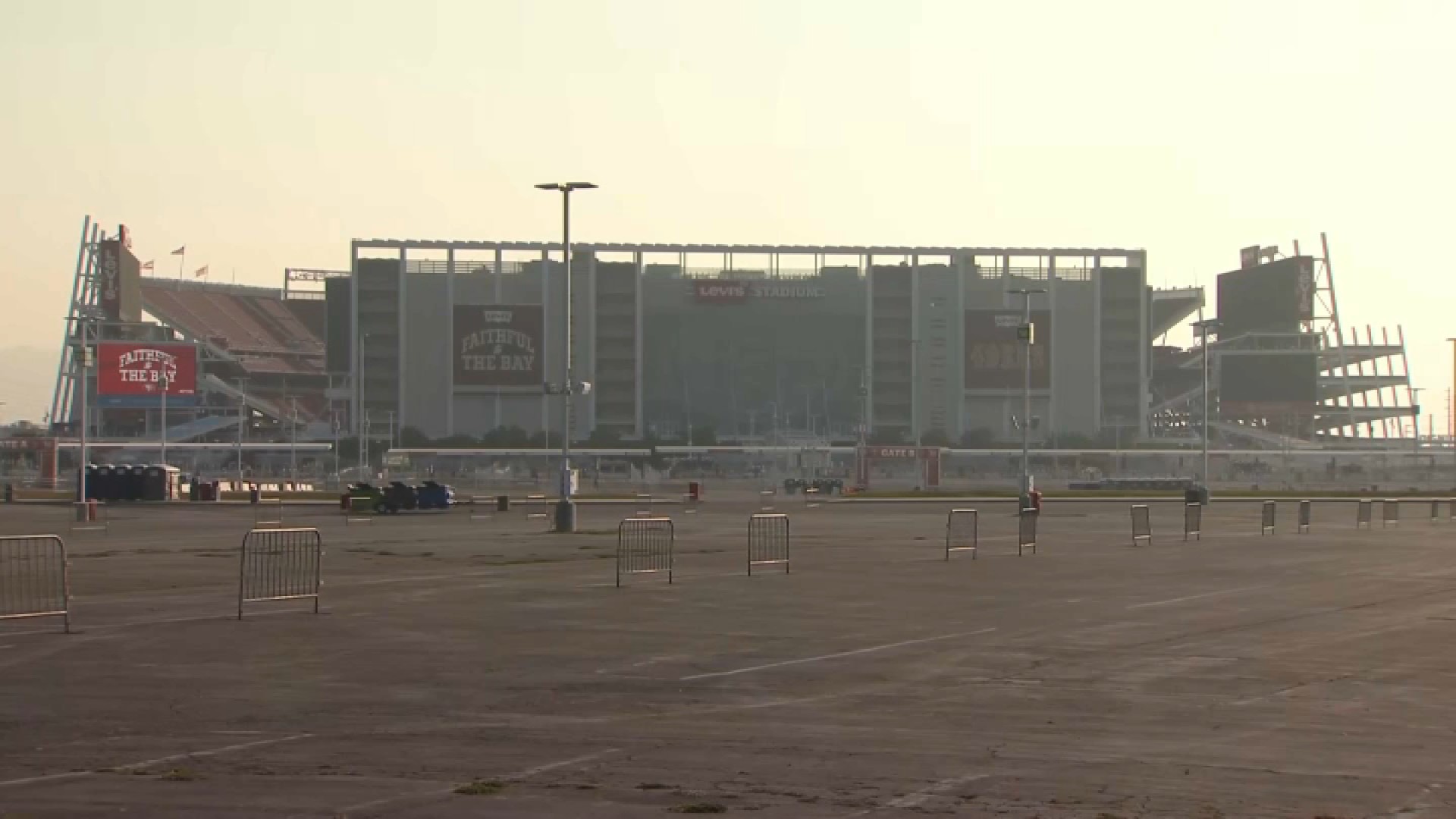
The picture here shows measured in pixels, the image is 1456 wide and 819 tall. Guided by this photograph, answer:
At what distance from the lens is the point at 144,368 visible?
167 m

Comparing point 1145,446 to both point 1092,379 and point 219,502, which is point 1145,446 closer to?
point 1092,379

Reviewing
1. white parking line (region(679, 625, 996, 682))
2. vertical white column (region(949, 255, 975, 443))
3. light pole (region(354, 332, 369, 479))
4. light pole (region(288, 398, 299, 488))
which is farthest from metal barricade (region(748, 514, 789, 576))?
vertical white column (region(949, 255, 975, 443))

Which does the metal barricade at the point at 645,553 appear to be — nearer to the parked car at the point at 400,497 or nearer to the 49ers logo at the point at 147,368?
the parked car at the point at 400,497

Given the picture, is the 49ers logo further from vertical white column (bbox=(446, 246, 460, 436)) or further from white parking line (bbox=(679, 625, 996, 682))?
white parking line (bbox=(679, 625, 996, 682))

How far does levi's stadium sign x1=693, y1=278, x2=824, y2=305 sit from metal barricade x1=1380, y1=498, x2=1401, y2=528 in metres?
130

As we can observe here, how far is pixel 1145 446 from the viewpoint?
196500 mm

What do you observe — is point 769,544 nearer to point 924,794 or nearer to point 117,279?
point 924,794

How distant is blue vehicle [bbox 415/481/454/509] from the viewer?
228ft

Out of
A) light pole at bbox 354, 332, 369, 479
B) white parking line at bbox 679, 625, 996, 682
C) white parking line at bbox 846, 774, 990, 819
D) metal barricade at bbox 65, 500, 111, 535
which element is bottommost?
white parking line at bbox 679, 625, 996, 682

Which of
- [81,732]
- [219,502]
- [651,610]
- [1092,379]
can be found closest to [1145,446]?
[1092,379]

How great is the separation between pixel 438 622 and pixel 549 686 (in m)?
6.51

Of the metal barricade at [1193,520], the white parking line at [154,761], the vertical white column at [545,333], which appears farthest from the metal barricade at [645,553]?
the vertical white column at [545,333]

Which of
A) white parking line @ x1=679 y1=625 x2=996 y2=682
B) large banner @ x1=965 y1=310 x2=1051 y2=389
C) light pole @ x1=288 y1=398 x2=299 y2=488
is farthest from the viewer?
large banner @ x1=965 y1=310 x2=1051 y2=389

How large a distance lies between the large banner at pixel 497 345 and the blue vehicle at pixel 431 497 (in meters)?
116
